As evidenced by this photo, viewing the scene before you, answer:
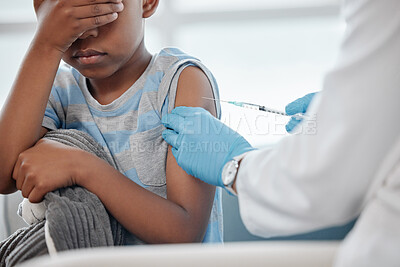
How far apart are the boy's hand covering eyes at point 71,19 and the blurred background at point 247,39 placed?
150 cm

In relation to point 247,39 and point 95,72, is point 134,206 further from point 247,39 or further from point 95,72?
point 247,39

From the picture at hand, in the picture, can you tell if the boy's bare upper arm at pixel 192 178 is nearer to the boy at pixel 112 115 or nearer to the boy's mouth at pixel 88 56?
the boy at pixel 112 115

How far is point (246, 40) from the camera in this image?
280 centimetres

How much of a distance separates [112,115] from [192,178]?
0.29 metres

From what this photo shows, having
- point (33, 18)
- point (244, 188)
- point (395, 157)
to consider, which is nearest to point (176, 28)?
point (33, 18)

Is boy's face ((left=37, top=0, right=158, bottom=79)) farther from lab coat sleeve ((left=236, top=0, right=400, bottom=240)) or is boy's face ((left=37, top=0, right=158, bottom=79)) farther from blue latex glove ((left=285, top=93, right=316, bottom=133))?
lab coat sleeve ((left=236, top=0, right=400, bottom=240))

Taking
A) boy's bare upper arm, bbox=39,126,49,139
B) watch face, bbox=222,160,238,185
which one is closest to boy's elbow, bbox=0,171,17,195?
boy's bare upper arm, bbox=39,126,49,139

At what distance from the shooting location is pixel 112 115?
1.28 meters

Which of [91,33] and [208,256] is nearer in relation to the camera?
[208,256]

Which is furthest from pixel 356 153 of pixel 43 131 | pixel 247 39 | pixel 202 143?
pixel 247 39

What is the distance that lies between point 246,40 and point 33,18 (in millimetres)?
1206

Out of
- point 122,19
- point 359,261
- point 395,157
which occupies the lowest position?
point 359,261

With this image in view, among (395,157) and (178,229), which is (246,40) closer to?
(178,229)

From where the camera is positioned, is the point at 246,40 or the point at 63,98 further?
the point at 246,40
